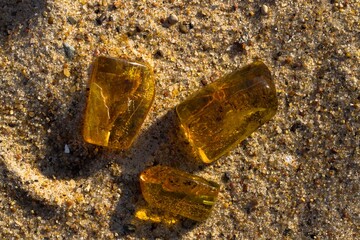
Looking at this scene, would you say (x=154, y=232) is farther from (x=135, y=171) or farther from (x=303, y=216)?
(x=303, y=216)

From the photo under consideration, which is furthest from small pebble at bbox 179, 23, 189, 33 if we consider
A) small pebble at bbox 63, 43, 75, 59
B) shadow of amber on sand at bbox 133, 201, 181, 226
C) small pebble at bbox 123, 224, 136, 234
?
small pebble at bbox 123, 224, 136, 234

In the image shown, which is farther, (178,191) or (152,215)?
(152,215)

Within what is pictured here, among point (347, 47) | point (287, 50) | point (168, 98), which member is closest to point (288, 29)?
point (287, 50)

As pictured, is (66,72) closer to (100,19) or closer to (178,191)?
(100,19)

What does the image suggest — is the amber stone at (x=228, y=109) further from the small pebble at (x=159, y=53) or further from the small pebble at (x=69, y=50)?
the small pebble at (x=69, y=50)

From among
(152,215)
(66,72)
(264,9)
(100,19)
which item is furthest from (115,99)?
(264,9)

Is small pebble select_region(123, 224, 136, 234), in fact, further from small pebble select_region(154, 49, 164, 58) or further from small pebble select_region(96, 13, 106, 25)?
small pebble select_region(96, 13, 106, 25)
